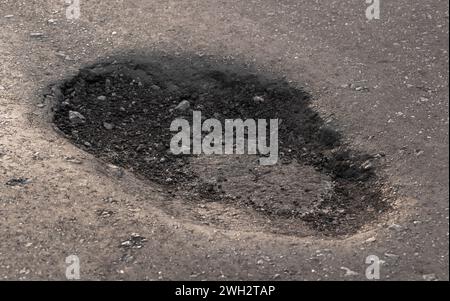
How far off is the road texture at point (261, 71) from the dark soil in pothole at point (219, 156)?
Result: 0.45ft

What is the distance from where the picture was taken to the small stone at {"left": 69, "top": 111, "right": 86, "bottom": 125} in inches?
189

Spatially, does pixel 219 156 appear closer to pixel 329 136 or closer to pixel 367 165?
pixel 329 136

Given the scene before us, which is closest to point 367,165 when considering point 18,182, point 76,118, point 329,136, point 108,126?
point 329,136

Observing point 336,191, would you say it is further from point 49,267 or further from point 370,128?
point 49,267

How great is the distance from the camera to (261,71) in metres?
5.08

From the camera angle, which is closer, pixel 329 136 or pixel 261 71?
pixel 329 136

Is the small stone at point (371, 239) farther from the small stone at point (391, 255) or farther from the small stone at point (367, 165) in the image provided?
the small stone at point (367, 165)

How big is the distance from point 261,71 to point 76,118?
4.71ft

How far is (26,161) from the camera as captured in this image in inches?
169

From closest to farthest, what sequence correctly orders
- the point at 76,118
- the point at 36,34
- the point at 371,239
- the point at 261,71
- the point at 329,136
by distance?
the point at 371,239 < the point at 329,136 < the point at 76,118 < the point at 261,71 < the point at 36,34

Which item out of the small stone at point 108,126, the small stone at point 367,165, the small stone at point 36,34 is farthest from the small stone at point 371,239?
the small stone at point 36,34

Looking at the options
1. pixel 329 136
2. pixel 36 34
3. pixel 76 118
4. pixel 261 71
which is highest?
pixel 36 34

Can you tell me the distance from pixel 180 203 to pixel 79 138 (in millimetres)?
982

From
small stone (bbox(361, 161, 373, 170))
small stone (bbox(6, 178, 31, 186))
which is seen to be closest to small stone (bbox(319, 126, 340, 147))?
small stone (bbox(361, 161, 373, 170))
